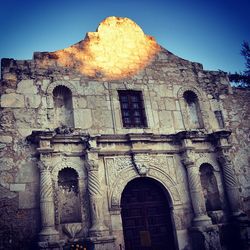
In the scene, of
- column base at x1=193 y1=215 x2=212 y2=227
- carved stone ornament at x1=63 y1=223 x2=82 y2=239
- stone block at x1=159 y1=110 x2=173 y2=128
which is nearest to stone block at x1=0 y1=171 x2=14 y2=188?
carved stone ornament at x1=63 y1=223 x2=82 y2=239

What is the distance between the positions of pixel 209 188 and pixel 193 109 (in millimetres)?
2464

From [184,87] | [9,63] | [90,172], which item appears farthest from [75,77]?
[184,87]

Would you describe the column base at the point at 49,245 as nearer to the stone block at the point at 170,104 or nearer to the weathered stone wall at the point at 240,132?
the stone block at the point at 170,104

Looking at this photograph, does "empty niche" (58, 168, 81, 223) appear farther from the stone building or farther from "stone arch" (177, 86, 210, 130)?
"stone arch" (177, 86, 210, 130)

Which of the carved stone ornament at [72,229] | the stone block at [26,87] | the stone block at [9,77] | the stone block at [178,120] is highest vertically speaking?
the stone block at [9,77]

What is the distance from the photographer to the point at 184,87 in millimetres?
9766

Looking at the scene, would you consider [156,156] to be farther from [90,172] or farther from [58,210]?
[58,210]

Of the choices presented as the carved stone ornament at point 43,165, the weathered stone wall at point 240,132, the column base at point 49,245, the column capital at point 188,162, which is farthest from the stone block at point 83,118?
the weathered stone wall at point 240,132

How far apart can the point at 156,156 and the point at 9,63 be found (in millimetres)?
4582

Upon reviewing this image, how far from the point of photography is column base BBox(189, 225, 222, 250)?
301 inches

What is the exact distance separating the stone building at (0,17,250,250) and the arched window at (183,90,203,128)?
0.03 metres

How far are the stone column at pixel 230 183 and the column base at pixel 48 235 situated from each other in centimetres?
473

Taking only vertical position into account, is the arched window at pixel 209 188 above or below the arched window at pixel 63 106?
below

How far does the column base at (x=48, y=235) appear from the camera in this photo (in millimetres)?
6602
